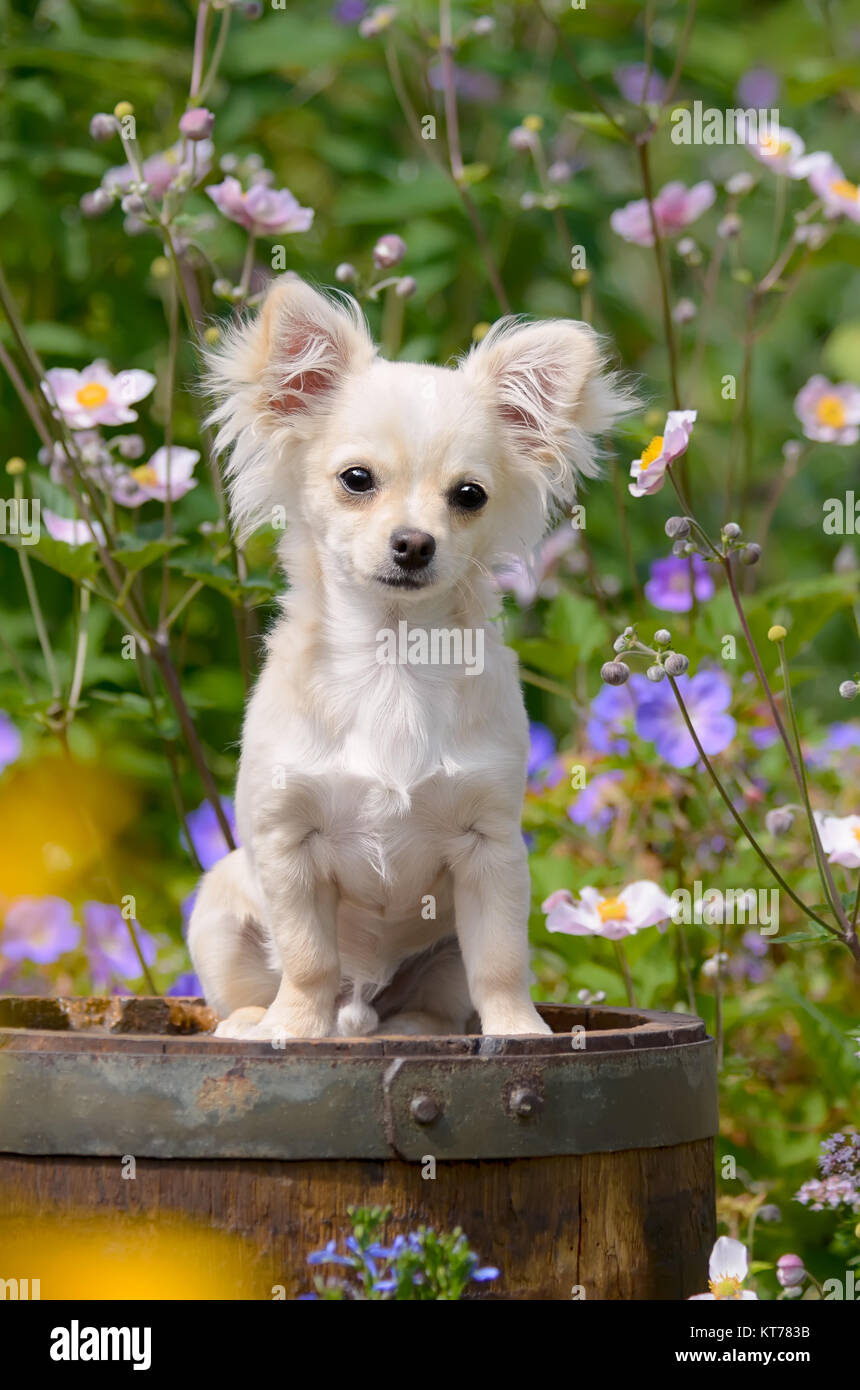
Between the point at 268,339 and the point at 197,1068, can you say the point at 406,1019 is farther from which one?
the point at 268,339

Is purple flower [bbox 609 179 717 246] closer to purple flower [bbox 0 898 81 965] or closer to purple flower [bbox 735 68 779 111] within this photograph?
purple flower [bbox 0 898 81 965]

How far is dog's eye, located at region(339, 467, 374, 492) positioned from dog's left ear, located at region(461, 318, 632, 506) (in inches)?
10.3

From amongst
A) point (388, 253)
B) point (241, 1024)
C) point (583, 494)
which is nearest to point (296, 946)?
point (241, 1024)

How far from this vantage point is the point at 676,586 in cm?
368

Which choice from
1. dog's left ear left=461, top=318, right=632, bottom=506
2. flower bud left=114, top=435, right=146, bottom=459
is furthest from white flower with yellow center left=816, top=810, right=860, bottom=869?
flower bud left=114, top=435, right=146, bottom=459

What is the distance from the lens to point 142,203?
277 cm

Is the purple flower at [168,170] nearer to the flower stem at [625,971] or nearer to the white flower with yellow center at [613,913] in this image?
the white flower with yellow center at [613,913]

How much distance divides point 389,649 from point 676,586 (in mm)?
1434

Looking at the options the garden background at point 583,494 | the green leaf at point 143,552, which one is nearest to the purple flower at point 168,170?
the garden background at point 583,494

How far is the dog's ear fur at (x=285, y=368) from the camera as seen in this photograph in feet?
7.95

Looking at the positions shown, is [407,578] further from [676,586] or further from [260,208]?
[676,586]

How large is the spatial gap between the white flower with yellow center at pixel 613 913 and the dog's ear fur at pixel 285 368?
31.6 inches

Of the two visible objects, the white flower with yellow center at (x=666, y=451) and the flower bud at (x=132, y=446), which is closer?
the white flower with yellow center at (x=666, y=451)

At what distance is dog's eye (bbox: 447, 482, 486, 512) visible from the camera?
2301mm
